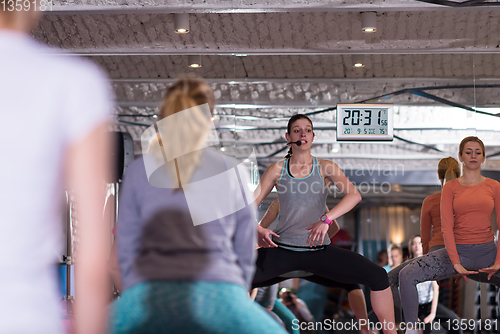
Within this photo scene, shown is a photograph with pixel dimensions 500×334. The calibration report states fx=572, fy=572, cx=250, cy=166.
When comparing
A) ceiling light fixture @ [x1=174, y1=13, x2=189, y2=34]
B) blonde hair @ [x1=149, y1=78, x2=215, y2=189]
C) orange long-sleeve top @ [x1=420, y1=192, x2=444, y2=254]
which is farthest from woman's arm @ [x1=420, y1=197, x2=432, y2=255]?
blonde hair @ [x1=149, y1=78, x2=215, y2=189]

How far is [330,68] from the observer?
423cm

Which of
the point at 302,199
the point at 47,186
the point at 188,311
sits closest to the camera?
the point at 47,186

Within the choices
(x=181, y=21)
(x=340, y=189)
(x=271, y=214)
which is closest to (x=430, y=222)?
(x=340, y=189)

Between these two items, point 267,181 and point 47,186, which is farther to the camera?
point 267,181

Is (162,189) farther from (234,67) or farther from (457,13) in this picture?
(457,13)

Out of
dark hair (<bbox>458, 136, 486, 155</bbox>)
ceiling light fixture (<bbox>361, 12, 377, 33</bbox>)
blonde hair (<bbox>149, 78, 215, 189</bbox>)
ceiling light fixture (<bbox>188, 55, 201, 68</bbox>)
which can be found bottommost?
dark hair (<bbox>458, 136, 486, 155</bbox>)

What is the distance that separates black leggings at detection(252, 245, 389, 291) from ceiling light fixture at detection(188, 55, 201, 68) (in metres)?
1.61

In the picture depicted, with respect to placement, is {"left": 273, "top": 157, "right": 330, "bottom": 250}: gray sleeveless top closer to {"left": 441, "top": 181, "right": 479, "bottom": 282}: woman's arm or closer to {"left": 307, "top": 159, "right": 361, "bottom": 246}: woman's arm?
{"left": 307, "top": 159, "right": 361, "bottom": 246}: woman's arm

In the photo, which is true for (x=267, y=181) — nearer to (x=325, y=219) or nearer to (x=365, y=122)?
(x=325, y=219)

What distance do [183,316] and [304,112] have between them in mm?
3146

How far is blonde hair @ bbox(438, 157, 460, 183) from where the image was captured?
407 centimetres

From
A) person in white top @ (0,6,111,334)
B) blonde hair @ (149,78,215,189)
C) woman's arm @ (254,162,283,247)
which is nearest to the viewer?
person in white top @ (0,6,111,334)

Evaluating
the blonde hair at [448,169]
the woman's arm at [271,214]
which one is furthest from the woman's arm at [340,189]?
the blonde hair at [448,169]

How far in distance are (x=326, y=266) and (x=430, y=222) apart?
113 centimetres
